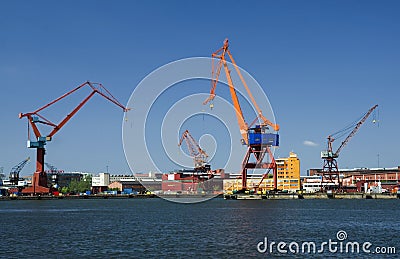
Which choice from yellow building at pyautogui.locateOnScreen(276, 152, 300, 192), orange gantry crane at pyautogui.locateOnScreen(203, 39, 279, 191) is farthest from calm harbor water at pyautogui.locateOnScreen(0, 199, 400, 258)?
yellow building at pyautogui.locateOnScreen(276, 152, 300, 192)

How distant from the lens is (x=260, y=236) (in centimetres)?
3412

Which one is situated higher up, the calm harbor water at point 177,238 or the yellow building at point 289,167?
the yellow building at point 289,167

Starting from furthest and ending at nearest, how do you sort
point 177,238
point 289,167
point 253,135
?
point 289,167
point 253,135
point 177,238

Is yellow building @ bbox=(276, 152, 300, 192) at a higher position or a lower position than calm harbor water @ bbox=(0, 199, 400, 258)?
higher

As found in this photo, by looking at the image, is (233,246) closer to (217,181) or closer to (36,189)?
(36,189)

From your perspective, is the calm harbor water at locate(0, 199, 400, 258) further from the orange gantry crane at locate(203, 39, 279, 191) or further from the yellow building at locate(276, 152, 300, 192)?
the yellow building at locate(276, 152, 300, 192)

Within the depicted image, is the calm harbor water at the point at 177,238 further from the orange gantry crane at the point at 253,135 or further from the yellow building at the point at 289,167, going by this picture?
the yellow building at the point at 289,167


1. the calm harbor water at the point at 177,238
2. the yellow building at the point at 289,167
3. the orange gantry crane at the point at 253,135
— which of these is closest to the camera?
the calm harbor water at the point at 177,238

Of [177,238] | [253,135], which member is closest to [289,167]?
[253,135]

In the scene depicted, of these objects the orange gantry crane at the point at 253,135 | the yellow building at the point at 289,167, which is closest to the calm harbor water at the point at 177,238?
the orange gantry crane at the point at 253,135

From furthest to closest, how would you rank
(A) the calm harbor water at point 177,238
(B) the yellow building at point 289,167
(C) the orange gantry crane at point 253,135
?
(B) the yellow building at point 289,167 → (C) the orange gantry crane at point 253,135 → (A) the calm harbor water at point 177,238

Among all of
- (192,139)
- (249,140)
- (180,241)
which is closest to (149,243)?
(180,241)

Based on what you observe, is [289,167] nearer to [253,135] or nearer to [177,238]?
[253,135]

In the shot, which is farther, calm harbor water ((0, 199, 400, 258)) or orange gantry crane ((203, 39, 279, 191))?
orange gantry crane ((203, 39, 279, 191))
